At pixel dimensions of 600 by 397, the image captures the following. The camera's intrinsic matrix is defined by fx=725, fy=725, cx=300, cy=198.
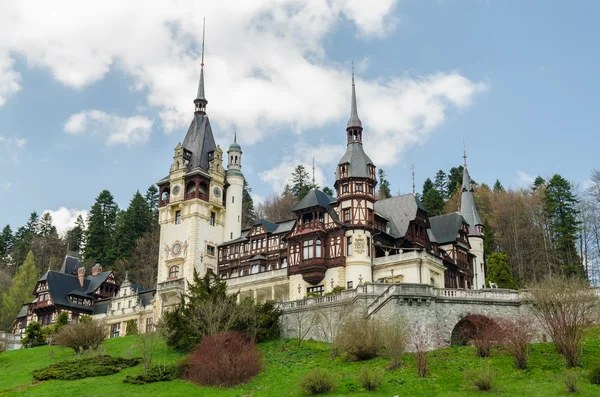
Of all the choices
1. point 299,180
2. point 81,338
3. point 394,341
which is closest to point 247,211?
point 299,180

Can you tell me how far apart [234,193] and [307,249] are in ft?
54.5

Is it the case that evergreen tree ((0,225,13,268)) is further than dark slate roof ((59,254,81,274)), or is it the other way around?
evergreen tree ((0,225,13,268))

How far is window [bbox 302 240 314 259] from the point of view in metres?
55.6

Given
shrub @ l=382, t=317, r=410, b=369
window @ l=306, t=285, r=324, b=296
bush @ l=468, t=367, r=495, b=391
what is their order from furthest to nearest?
window @ l=306, t=285, r=324, b=296 → shrub @ l=382, t=317, r=410, b=369 → bush @ l=468, t=367, r=495, b=391

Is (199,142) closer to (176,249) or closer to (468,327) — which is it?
(176,249)

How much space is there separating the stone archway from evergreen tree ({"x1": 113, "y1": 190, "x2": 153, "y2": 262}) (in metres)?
55.7

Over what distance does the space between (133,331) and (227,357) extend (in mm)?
28593

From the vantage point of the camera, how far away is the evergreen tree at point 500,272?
58.3 meters

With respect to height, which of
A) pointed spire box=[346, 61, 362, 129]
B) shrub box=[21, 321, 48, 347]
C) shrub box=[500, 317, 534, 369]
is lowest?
shrub box=[500, 317, 534, 369]

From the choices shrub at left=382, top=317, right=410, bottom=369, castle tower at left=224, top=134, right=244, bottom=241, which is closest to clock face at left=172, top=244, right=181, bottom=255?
castle tower at left=224, top=134, right=244, bottom=241

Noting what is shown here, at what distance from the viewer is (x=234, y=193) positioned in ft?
230

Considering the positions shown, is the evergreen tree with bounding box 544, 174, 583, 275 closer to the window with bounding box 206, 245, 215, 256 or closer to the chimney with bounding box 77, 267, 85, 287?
the window with bounding box 206, 245, 215, 256

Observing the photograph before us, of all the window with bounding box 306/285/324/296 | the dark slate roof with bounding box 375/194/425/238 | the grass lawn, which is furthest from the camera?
the dark slate roof with bounding box 375/194/425/238

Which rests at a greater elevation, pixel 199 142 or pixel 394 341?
pixel 199 142
